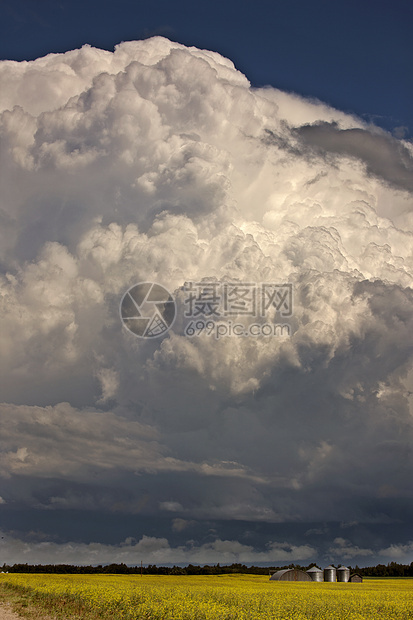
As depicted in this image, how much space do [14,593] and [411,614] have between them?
49.1 m

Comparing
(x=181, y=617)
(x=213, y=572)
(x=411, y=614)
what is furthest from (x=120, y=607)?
(x=213, y=572)

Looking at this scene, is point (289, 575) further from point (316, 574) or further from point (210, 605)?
point (210, 605)

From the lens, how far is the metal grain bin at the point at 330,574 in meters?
149

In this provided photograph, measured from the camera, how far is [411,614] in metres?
58.4

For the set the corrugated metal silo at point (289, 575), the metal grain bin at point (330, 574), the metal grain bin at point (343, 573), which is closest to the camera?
the corrugated metal silo at point (289, 575)

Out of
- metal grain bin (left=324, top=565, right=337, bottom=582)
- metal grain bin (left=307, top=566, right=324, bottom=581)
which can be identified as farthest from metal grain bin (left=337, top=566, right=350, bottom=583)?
metal grain bin (left=307, top=566, right=324, bottom=581)

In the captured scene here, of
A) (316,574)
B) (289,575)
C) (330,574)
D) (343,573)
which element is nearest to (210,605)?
(289,575)

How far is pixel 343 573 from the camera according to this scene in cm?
14975

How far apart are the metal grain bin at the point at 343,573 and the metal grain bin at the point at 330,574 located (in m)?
0.96

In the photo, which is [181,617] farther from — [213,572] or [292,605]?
[213,572]

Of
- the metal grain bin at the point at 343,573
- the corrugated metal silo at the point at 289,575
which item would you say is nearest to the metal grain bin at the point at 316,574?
the corrugated metal silo at the point at 289,575

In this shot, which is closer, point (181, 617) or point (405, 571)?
point (181, 617)

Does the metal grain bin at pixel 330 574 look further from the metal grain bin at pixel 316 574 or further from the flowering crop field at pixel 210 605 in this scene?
the flowering crop field at pixel 210 605

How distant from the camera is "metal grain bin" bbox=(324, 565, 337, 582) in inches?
5851
